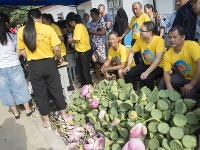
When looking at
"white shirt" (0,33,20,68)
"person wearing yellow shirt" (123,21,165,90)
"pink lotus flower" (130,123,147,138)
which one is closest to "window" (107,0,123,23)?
"person wearing yellow shirt" (123,21,165,90)

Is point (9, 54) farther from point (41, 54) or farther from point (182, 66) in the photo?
point (182, 66)

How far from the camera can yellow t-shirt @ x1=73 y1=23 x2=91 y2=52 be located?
388cm

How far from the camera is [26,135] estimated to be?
121 inches

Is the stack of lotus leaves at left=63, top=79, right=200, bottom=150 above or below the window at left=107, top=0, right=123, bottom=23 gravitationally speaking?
below

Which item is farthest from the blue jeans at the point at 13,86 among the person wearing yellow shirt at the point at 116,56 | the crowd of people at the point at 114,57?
the person wearing yellow shirt at the point at 116,56

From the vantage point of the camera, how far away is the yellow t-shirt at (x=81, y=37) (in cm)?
388

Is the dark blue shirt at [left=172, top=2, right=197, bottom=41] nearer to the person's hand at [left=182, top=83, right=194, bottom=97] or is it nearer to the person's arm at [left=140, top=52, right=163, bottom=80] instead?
Answer: the person's arm at [left=140, top=52, right=163, bottom=80]

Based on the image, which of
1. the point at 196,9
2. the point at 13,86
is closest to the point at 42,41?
the point at 13,86

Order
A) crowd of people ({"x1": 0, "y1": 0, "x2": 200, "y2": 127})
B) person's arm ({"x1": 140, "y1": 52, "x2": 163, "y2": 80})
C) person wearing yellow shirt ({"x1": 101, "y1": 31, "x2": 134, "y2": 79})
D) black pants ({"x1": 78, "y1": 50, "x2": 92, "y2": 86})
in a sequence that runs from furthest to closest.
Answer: black pants ({"x1": 78, "y1": 50, "x2": 92, "y2": 86}), person wearing yellow shirt ({"x1": 101, "y1": 31, "x2": 134, "y2": 79}), person's arm ({"x1": 140, "y1": 52, "x2": 163, "y2": 80}), crowd of people ({"x1": 0, "y1": 0, "x2": 200, "y2": 127})

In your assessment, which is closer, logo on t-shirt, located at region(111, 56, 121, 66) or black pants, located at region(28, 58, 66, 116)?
black pants, located at region(28, 58, 66, 116)

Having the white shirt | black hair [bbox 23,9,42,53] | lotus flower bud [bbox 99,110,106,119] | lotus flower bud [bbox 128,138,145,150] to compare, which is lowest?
lotus flower bud [bbox 99,110,106,119]

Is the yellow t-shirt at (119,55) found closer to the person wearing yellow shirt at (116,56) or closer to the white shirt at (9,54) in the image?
the person wearing yellow shirt at (116,56)

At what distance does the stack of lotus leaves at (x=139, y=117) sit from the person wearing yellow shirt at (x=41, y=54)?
64cm

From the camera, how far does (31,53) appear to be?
9.12 ft
